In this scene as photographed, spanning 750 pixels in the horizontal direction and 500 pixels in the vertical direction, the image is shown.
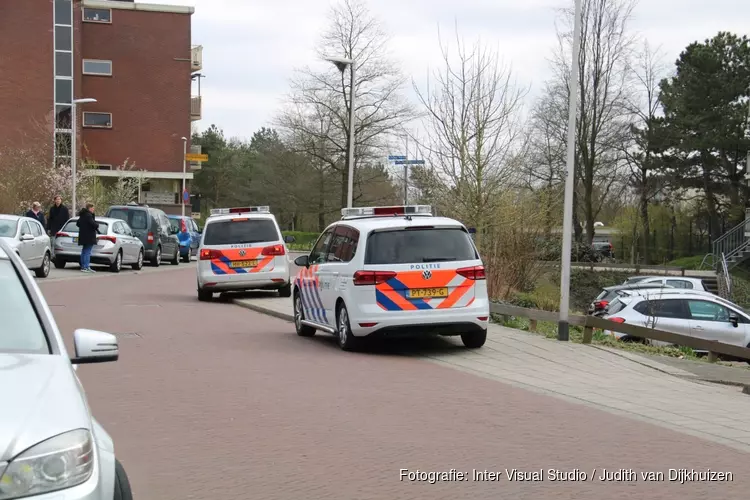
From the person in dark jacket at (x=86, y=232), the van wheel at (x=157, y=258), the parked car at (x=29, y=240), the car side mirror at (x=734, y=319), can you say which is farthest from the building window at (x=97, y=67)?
the car side mirror at (x=734, y=319)

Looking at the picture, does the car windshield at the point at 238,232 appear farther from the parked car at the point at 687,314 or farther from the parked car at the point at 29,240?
the parked car at the point at 687,314

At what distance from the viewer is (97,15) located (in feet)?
229

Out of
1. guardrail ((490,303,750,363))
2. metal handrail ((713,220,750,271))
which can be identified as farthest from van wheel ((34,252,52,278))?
metal handrail ((713,220,750,271))

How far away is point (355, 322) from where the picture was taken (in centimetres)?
1327

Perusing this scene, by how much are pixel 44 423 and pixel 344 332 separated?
33.4 ft

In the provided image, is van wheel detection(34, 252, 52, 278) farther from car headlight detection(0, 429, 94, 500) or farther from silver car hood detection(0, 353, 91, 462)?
car headlight detection(0, 429, 94, 500)

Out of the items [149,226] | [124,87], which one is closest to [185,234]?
[149,226]

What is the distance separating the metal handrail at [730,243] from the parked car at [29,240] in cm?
3109

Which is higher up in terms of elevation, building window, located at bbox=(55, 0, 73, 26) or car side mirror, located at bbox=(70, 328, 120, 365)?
building window, located at bbox=(55, 0, 73, 26)

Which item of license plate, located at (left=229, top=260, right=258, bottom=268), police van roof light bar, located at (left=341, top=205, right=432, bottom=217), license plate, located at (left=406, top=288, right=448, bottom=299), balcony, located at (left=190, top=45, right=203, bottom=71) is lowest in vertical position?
license plate, located at (left=229, top=260, right=258, bottom=268)

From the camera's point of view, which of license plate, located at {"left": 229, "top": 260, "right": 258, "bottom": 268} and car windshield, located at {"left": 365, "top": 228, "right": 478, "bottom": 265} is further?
license plate, located at {"left": 229, "top": 260, "right": 258, "bottom": 268}

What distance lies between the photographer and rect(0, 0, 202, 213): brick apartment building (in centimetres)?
6625

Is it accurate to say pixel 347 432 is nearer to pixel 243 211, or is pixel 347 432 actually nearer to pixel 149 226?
pixel 243 211

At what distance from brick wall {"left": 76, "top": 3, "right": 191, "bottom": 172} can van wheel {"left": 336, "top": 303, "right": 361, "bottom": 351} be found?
58.1 meters
